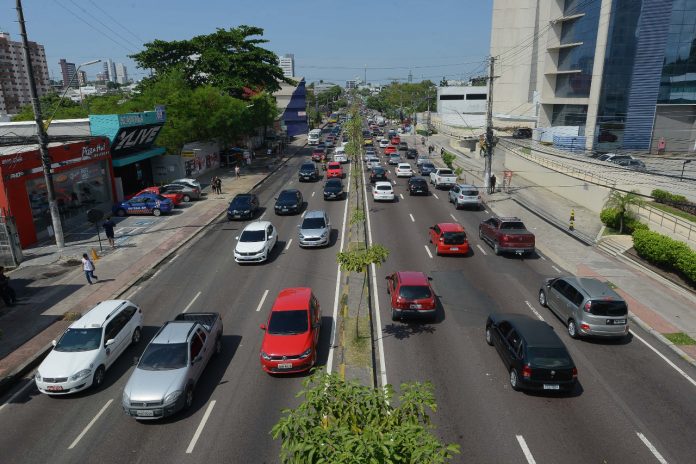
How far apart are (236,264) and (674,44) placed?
45331mm

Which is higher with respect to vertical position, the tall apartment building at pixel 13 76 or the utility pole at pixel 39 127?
the tall apartment building at pixel 13 76

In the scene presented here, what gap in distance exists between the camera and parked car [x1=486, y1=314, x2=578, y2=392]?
41.0ft

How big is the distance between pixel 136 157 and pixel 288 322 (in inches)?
1237

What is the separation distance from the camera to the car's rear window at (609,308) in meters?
15.5

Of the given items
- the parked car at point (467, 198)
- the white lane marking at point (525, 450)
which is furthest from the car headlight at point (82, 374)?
the parked car at point (467, 198)

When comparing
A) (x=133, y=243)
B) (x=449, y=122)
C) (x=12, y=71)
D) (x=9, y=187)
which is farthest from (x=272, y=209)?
(x=12, y=71)

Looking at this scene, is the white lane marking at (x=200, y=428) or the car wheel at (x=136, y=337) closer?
the white lane marking at (x=200, y=428)

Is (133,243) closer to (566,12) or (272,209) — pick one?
(272,209)

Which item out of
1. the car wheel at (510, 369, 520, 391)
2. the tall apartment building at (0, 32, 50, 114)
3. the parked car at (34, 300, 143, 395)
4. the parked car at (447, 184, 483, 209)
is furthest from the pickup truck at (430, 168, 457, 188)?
the tall apartment building at (0, 32, 50, 114)

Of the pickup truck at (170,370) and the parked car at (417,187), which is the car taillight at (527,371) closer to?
the pickup truck at (170,370)

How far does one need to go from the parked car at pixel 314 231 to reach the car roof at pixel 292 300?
9.30m

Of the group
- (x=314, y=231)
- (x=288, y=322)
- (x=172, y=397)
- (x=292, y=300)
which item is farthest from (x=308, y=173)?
(x=172, y=397)

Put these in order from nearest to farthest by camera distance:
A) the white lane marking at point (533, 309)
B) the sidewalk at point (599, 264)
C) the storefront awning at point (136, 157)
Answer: the sidewalk at point (599, 264), the white lane marking at point (533, 309), the storefront awning at point (136, 157)

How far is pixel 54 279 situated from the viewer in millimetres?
22828
